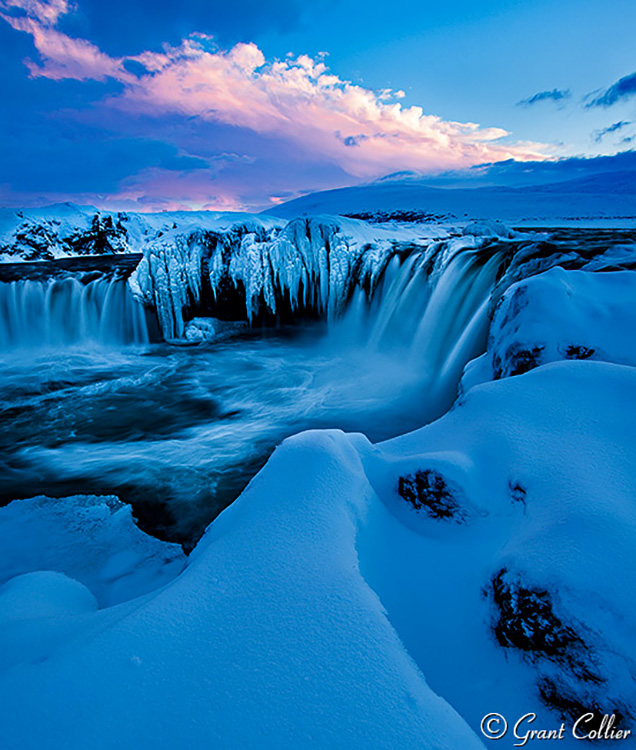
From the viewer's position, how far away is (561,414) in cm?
212

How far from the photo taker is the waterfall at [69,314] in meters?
11.1

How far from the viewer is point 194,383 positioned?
856cm

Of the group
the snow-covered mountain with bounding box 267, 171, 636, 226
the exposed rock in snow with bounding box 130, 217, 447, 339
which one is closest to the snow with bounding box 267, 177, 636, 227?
the snow-covered mountain with bounding box 267, 171, 636, 226

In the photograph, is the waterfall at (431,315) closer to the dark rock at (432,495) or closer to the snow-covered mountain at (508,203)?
the dark rock at (432,495)

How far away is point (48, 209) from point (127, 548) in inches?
1806

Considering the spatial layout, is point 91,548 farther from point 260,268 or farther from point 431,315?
point 260,268

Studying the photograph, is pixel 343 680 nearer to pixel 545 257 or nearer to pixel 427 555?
pixel 427 555

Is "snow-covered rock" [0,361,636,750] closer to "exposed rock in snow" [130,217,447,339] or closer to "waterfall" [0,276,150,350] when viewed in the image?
"exposed rock in snow" [130,217,447,339]

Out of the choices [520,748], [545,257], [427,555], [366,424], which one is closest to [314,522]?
[427,555]

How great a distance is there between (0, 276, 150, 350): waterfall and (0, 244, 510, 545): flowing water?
0.03m
